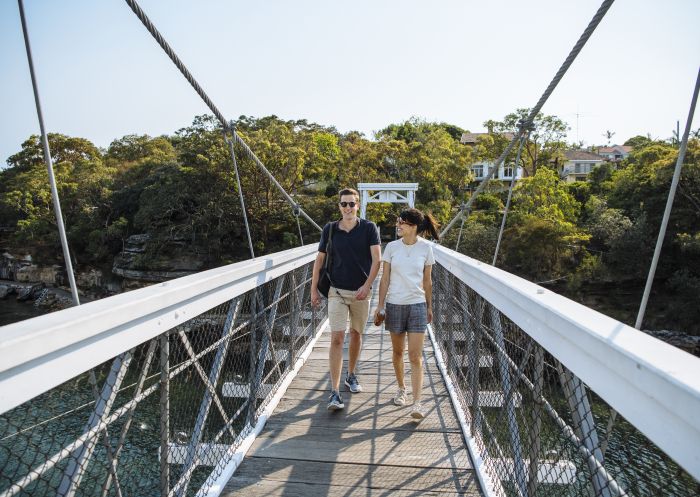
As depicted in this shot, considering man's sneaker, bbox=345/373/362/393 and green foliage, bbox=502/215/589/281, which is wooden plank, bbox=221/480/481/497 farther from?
green foliage, bbox=502/215/589/281

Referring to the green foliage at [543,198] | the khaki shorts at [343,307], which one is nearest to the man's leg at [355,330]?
the khaki shorts at [343,307]

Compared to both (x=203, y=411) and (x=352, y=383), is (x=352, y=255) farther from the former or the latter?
(x=203, y=411)

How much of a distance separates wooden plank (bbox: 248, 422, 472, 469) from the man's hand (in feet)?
2.01

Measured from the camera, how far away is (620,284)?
59.6ft

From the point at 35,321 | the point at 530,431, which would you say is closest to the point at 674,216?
the point at 530,431

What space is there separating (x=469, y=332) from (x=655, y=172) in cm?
1695

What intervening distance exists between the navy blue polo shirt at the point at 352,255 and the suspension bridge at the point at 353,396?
12.3 inches

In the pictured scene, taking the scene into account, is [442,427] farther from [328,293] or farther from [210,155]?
[210,155]

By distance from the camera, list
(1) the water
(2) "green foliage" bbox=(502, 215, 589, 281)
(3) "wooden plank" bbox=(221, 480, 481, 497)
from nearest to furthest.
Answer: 1. (3) "wooden plank" bbox=(221, 480, 481, 497)
2. (2) "green foliage" bbox=(502, 215, 589, 281)
3. (1) the water

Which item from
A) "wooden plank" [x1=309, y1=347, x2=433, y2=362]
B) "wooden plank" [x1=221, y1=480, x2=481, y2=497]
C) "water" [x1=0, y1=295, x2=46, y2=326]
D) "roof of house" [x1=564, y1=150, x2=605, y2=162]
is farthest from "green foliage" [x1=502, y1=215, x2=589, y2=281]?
"roof of house" [x1=564, y1=150, x2=605, y2=162]

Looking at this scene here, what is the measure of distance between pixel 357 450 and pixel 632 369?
157 cm

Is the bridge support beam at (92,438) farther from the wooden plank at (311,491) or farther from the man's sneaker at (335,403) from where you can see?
the man's sneaker at (335,403)

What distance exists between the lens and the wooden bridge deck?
1770 millimetres

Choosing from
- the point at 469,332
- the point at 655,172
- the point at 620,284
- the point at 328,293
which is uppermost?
the point at 655,172
